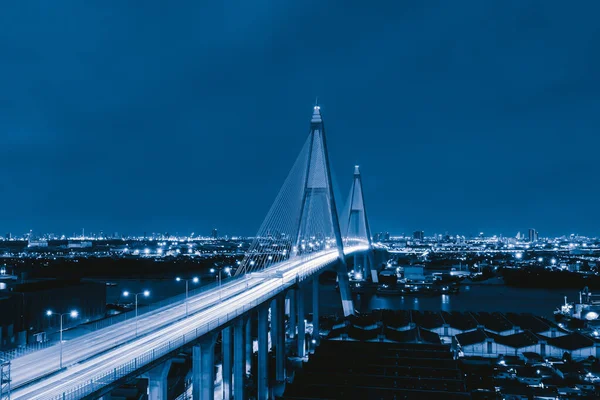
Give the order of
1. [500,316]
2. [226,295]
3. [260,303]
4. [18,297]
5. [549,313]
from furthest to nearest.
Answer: [549,313], [500,316], [18,297], [226,295], [260,303]

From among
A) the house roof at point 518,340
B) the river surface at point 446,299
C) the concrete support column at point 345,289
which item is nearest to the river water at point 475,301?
the river surface at point 446,299

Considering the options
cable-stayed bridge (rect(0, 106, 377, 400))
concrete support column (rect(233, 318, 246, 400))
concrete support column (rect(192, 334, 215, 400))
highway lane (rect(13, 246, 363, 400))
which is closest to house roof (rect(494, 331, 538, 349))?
cable-stayed bridge (rect(0, 106, 377, 400))

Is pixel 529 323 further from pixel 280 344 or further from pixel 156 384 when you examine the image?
pixel 156 384

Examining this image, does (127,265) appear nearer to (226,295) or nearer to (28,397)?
(226,295)

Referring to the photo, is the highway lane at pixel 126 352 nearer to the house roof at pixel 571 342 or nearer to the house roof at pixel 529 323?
the house roof at pixel 571 342

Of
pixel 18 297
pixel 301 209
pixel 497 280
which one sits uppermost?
pixel 301 209

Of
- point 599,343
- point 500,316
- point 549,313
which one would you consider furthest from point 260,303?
point 549,313

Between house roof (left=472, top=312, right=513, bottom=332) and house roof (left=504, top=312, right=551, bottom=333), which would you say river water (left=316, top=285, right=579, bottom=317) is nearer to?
house roof (left=504, top=312, right=551, bottom=333)
